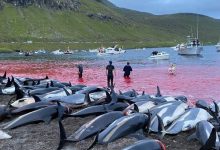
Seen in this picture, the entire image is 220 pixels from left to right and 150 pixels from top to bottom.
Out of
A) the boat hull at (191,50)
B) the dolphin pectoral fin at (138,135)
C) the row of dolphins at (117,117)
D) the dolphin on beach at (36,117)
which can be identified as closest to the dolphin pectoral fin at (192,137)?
the row of dolphins at (117,117)

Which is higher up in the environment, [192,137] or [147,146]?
[147,146]

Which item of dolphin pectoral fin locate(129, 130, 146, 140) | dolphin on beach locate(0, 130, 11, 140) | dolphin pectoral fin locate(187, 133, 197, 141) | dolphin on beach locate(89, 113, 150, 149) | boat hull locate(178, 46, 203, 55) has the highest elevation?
dolphin on beach locate(89, 113, 150, 149)

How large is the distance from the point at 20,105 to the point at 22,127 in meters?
4.05

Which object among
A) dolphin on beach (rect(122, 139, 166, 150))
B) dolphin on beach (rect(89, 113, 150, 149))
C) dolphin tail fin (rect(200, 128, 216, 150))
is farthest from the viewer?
dolphin on beach (rect(89, 113, 150, 149))

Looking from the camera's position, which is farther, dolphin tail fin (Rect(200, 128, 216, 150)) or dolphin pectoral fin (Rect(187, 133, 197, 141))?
dolphin pectoral fin (Rect(187, 133, 197, 141))

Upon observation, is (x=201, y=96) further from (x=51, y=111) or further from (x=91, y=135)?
(x=91, y=135)

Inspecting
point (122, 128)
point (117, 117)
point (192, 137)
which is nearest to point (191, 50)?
point (117, 117)

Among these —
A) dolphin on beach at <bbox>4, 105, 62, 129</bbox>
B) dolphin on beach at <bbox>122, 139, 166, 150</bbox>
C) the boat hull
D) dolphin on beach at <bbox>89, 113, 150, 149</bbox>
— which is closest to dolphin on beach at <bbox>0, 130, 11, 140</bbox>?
dolphin on beach at <bbox>4, 105, 62, 129</bbox>

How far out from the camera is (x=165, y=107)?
19812 mm

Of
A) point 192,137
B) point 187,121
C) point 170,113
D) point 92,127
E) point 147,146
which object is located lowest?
point 192,137

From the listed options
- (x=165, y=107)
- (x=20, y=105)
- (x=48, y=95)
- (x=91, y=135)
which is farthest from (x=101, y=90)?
(x=91, y=135)

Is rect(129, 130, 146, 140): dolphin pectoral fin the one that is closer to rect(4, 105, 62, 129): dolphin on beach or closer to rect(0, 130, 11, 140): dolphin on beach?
rect(0, 130, 11, 140): dolphin on beach

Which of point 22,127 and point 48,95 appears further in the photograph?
point 48,95

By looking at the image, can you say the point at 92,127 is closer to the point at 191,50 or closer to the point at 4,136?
the point at 4,136
